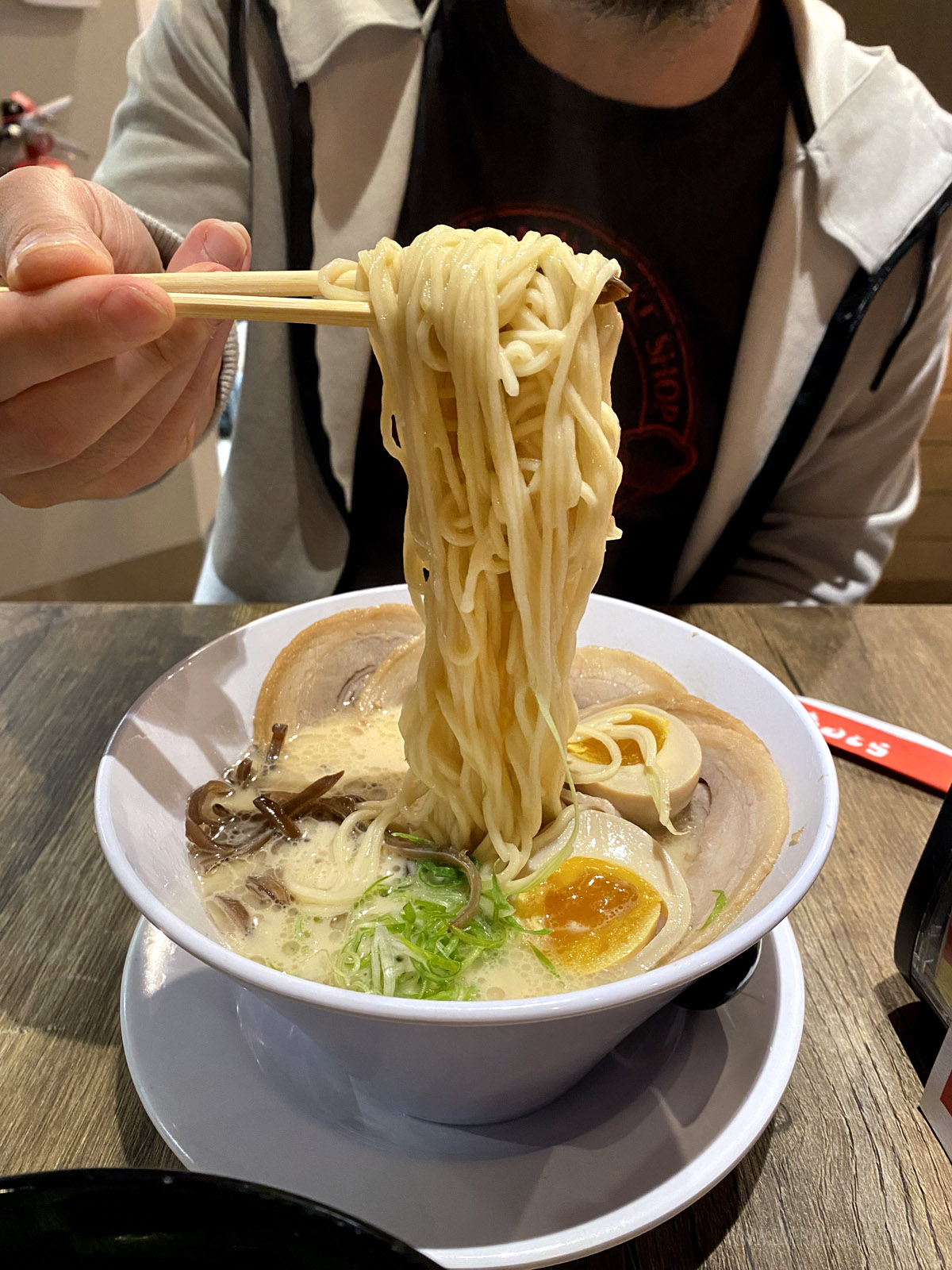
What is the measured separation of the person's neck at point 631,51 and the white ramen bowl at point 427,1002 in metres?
1.37

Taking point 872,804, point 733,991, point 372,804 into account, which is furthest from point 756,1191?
point 872,804

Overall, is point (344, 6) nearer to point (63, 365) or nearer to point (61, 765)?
point (63, 365)

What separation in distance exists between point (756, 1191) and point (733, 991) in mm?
179

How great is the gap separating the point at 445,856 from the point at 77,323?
742 mm

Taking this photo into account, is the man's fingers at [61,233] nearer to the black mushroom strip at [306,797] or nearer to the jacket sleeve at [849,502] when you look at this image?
the black mushroom strip at [306,797]

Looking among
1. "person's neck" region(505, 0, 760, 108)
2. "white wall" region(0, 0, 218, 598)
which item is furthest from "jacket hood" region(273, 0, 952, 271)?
"white wall" region(0, 0, 218, 598)

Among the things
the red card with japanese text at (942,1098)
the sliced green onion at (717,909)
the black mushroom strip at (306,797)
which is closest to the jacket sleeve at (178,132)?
the black mushroom strip at (306,797)

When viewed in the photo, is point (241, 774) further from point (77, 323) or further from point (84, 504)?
point (84, 504)

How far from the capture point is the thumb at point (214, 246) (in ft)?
4.24

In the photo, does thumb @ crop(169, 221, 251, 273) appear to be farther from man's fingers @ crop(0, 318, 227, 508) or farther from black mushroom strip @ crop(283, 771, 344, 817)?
black mushroom strip @ crop(283, 771, 344, 817)

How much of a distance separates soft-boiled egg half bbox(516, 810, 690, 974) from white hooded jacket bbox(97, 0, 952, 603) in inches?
51.0

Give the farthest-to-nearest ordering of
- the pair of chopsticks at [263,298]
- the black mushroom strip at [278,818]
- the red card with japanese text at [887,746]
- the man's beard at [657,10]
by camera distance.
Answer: the man's beard at [657,10]
the red card with japanese text at [887,746]
the black mushroom strip at [278,818]
the pair of chopsticks at [263,298]

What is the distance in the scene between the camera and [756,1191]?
0.81 metres

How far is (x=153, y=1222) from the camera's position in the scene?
1.73 ft
